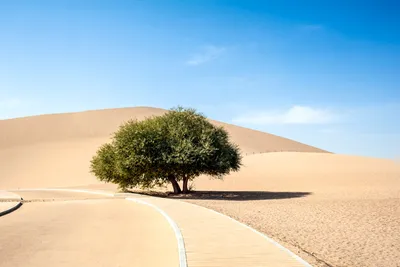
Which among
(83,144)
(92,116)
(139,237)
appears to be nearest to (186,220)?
(139,237)

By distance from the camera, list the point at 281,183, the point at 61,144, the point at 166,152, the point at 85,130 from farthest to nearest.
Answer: the point at 85,130, the point at 61,144, the point at 281,183, the point at 166,152

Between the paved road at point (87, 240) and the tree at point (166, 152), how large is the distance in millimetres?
15521

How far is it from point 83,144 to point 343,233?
91750mm

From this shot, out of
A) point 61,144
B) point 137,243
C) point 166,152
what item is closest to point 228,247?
point 137,243

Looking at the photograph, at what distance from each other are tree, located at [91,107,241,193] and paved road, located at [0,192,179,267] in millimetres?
15521

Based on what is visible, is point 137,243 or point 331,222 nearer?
point 137,243

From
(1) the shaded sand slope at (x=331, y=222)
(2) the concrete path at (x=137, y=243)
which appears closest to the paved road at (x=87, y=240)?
(2) the concrete path at (x=137, y=243)

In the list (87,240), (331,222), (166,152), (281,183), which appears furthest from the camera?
(281,183)

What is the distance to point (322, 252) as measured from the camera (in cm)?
1256

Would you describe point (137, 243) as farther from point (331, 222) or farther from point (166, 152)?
point (166, 152)

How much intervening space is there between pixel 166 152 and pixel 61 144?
71543 mm

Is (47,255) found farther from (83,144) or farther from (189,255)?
(83,144)

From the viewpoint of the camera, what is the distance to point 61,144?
10338 cm

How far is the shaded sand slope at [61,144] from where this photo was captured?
7750 centimetres
